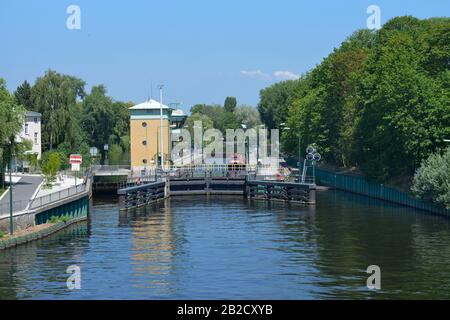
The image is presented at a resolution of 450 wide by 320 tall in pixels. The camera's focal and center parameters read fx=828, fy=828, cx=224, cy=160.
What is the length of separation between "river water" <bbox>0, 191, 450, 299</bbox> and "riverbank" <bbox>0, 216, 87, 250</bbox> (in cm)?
62

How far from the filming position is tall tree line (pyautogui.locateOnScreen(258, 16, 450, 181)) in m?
76.5

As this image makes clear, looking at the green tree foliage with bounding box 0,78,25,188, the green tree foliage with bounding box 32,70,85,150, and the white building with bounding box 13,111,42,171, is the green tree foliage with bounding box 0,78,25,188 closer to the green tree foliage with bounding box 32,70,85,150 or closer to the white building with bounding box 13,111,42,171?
the white building with bounding box 13,111,42,171

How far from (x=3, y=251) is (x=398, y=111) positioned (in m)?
43.2

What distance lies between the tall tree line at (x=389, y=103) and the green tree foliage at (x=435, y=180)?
5.60 meters

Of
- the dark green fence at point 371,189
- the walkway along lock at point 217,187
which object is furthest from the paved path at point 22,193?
the dark green fence at point 371,189

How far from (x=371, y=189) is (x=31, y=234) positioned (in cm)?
4705

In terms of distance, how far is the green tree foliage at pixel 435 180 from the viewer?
216 ft

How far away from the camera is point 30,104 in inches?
5113

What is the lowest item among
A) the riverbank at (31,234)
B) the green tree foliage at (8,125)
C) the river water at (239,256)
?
the river water at (239,256)

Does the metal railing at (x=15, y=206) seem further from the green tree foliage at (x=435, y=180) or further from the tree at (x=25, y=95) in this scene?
the tree at (x=25, y=95)

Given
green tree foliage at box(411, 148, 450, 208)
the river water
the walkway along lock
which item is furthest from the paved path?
green tree foliage at box(411, 148, 450, 208)
